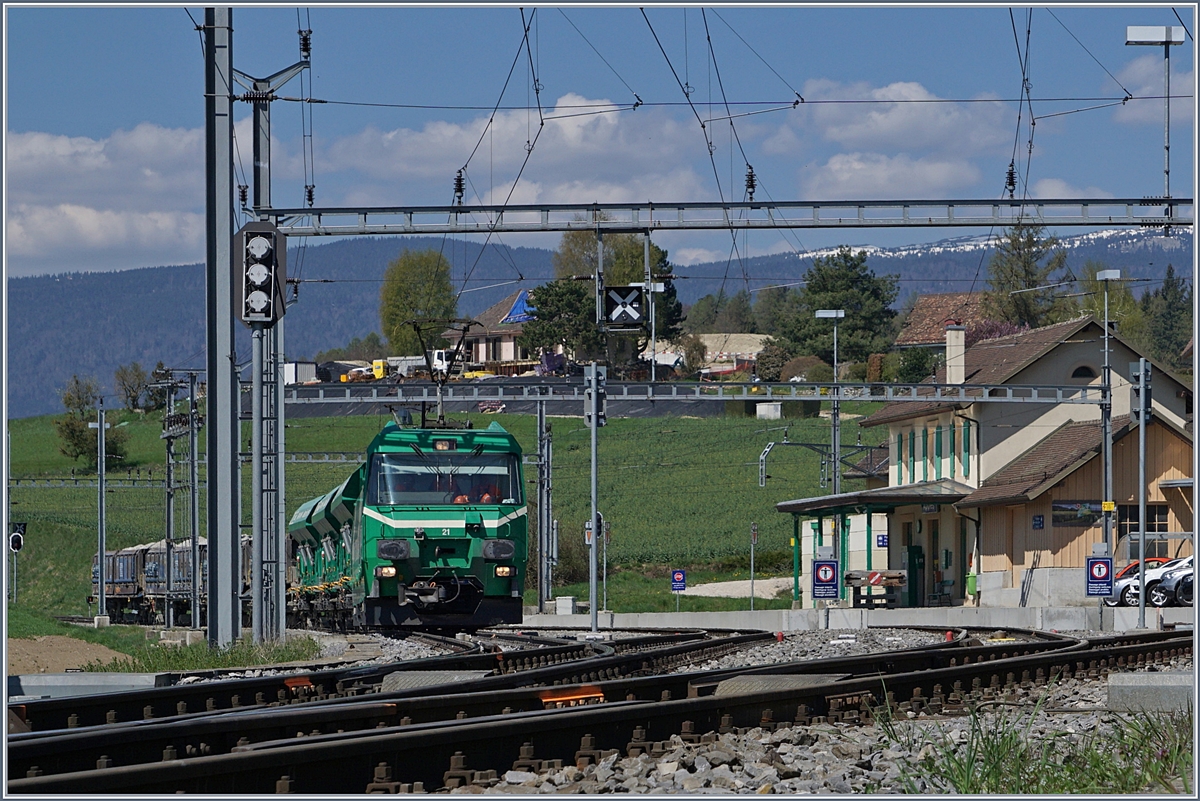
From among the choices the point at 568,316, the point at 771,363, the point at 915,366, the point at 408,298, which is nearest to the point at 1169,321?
the point at 771,363

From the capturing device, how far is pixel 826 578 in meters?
35.2

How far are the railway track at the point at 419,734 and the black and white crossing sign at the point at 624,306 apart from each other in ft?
48.1

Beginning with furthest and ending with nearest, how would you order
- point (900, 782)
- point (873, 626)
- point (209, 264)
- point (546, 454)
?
point (546, 454) → point (873, 626) → point (209, 264) → point (900, 782)

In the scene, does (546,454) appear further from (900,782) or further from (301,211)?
(900,782)

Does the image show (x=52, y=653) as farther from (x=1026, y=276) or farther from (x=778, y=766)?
(x=1026, y=276)

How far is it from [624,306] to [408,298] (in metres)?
70.3

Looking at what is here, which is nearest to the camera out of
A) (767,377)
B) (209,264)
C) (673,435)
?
(209,264)

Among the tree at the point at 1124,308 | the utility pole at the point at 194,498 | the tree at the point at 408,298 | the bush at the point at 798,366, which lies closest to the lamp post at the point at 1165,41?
the utility pole at the point at 194,498

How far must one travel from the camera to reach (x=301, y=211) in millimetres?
25891

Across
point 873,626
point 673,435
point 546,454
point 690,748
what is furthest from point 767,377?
point 690,748

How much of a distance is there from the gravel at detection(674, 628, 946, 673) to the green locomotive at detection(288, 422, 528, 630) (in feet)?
13.9

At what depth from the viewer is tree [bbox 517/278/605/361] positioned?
93500 millimetres

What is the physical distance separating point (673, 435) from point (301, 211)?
2924 inches

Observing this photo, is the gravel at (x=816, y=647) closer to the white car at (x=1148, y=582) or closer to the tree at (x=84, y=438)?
the white car at (x=1148, y=582)
